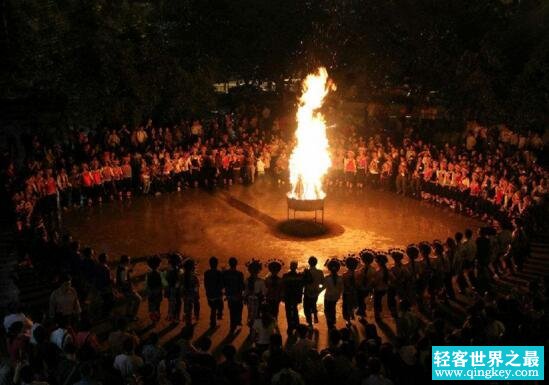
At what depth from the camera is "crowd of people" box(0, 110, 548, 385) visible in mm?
9094

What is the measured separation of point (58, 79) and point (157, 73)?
4573mm

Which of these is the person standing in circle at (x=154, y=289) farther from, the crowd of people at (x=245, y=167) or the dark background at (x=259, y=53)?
the dark background at (x=259, y=53)

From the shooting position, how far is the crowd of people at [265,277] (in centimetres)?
909

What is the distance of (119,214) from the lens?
73.8 feet

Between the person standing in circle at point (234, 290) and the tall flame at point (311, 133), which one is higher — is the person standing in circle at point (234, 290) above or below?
below

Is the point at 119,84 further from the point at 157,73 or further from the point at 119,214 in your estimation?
the point at 119,214

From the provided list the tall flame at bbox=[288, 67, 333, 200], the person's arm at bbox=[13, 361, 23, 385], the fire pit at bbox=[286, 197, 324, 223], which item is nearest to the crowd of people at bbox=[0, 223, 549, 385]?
the person's arm at bbox=[13, 361, 23, 385]

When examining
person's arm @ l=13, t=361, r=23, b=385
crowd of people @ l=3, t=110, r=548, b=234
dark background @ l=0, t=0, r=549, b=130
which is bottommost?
person's arm @ l=13, t=361, r=23, b=385

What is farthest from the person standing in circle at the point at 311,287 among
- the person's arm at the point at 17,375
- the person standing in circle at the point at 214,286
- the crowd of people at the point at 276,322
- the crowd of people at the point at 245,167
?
the crowd of people at the point at 245,167

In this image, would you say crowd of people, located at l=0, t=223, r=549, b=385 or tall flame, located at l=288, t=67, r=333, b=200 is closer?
crowd of people, located at l=0, t=223, r=549, b=385

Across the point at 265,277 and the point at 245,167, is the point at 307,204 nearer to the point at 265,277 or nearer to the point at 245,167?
the point at 265,277

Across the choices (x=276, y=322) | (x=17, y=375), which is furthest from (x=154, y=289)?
(x=17, y=375)

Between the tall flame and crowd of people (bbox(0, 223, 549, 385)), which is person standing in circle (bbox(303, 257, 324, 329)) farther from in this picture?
the tall flame

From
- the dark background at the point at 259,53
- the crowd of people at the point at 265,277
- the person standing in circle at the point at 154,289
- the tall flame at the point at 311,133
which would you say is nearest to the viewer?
the crowd of people at the point at 265,277
